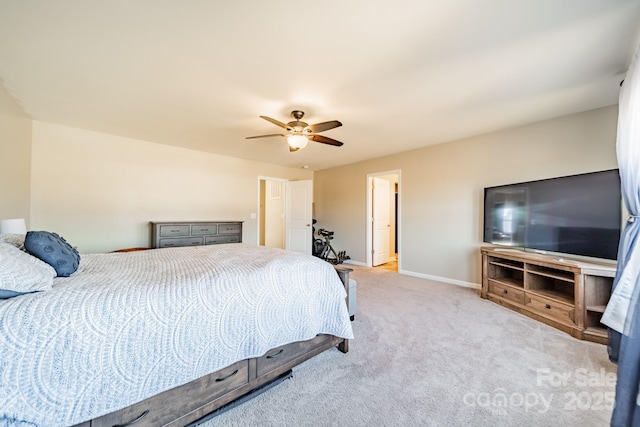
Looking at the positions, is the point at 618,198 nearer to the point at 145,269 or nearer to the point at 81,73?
the point at 145,269

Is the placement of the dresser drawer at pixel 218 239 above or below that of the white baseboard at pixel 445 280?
above

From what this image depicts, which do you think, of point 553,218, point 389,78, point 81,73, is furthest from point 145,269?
point 553,218

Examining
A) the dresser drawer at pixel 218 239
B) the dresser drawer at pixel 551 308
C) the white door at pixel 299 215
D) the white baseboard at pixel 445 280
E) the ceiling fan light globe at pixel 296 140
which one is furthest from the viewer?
the white door at pixel 299 215

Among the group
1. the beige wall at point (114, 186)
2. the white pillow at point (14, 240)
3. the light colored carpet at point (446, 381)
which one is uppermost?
the beige wall at point (114, 186)

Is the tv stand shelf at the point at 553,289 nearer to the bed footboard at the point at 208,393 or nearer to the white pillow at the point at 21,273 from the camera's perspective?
the bed footboard at the point at 208,393

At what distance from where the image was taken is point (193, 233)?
4.18 meters

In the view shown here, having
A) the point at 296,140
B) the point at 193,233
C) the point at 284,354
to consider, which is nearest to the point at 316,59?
the point at 296,140

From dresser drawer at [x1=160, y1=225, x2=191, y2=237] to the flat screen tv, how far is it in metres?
4.74

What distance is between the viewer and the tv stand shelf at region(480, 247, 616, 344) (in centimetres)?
227

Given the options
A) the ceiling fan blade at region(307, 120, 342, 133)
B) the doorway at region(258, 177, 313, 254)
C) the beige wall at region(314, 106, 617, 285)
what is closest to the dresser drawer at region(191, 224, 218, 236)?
the doorway at region(258, 177, 313, 254)

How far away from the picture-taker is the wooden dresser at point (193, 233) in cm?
389

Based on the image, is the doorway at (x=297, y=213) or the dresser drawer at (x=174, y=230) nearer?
the dresser drawer at (x=174, y=230)

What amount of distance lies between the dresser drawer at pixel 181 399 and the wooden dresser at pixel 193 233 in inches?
125

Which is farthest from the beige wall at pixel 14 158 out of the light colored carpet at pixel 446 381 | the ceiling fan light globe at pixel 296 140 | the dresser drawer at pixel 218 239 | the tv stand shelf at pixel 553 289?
the tv stand shelf at pixel 553 289
